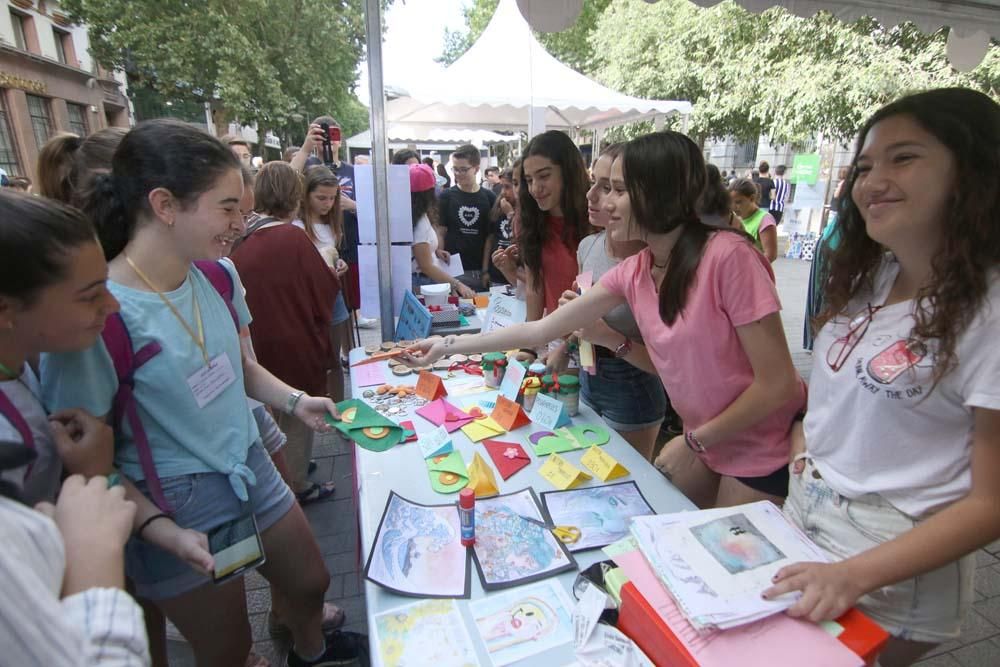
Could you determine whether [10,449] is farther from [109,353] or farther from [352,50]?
[352,50]

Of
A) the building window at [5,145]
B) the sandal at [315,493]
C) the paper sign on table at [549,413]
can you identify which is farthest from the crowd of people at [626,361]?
the building window at [5,145]

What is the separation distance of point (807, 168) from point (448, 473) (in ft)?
40.9

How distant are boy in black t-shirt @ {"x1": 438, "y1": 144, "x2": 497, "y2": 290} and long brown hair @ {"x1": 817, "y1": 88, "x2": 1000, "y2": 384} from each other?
3534mm

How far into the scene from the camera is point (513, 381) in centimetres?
194

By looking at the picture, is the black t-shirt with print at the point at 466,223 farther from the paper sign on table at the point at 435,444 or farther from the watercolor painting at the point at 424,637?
the watercolor painting at the point at 424,637

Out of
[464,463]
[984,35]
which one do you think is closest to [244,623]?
[464,463]

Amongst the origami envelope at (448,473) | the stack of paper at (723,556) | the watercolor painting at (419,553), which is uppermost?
the stack of paper at (723,556)

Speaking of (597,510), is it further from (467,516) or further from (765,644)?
(765,644)

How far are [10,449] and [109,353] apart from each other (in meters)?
0.50

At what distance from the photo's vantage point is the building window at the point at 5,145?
40.8 ft

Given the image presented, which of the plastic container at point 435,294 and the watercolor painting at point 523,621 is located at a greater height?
the plastic container at point 435,294

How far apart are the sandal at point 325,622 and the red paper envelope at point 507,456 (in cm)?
101

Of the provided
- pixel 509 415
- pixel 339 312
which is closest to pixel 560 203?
pixel 509 415

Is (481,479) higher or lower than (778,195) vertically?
lower
